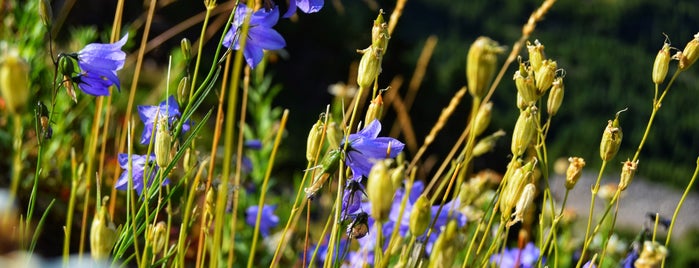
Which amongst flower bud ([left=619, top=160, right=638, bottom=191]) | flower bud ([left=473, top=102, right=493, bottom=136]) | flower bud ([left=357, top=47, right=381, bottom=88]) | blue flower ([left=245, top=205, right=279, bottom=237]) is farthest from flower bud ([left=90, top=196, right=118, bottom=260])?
blue flower ([left=245, top=205, right=279, bottom=237])

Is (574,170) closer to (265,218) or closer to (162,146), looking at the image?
(162,146)

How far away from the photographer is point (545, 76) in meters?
0.65

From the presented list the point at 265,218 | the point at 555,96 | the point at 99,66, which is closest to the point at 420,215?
the point at 555,96

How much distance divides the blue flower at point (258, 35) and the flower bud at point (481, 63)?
31cm

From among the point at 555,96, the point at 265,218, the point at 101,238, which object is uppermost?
the point at 555,96

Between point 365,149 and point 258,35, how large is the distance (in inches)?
7.4

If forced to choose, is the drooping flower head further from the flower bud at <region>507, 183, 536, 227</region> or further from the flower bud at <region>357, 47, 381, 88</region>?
the flower bud at <region>507, 183, 536, 227</region>

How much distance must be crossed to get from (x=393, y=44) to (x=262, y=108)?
411 centimetres

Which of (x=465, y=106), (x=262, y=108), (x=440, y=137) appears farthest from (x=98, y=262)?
(x=465, y=106)

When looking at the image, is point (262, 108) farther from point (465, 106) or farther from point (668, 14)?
point (668, 14)

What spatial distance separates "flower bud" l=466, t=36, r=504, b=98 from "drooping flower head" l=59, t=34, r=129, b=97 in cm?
38

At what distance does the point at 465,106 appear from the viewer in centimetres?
638

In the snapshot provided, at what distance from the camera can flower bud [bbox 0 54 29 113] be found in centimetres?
35

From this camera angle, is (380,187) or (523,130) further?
(523,130)
